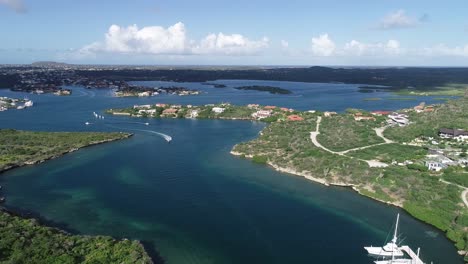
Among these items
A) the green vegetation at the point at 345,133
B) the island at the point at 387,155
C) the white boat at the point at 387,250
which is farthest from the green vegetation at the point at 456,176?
the white boat at the point at 387,250

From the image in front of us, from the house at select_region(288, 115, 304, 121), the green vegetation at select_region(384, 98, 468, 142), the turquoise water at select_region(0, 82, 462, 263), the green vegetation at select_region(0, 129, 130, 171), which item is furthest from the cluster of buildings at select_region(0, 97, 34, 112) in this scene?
the green vegetation at select_region(384, 98, 468, 142)

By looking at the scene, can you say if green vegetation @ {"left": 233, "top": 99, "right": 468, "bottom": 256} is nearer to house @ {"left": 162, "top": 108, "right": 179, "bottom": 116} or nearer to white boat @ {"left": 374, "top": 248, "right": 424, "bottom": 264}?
white boat @ {"left": 374, "top": 248, "right": 424, "bottom": 264}

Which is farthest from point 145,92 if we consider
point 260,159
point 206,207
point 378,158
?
point 206,207

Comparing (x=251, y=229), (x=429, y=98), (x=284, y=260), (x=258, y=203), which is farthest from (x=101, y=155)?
(x=429, y=98)

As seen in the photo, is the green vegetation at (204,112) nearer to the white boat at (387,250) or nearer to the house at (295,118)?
the house at (295,118)

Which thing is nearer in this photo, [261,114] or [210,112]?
[261,114]

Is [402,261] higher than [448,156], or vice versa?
[448,156]

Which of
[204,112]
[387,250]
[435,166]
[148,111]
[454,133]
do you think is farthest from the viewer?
[148,111]

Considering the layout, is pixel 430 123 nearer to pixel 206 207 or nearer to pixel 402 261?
pixel 402 261
